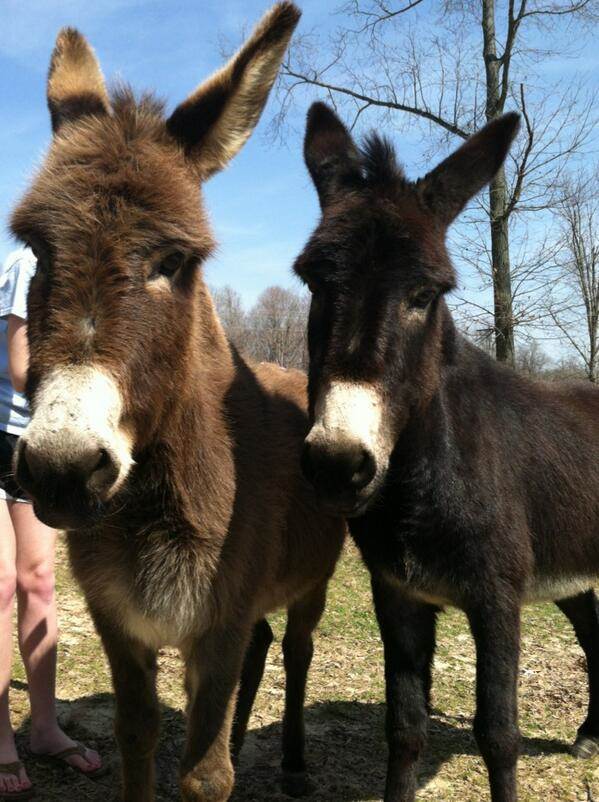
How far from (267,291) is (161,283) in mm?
39016

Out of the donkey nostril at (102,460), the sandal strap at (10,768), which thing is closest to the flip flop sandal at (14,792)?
the sandal strap at (10,768)

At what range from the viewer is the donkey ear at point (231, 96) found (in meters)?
2.90

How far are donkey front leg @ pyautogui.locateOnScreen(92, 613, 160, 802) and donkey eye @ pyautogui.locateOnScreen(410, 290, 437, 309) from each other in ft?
6.17

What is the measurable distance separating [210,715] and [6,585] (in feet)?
4.59

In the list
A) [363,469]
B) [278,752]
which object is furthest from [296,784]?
[363,469]

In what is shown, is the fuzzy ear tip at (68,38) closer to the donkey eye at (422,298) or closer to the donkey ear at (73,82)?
the donkey ear at (73,82)

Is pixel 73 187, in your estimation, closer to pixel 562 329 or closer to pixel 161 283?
pixel 161 283

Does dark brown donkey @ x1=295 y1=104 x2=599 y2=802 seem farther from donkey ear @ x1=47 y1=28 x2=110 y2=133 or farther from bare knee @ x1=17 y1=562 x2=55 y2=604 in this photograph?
bare knee @ x1=17 y1=562 x2=55 y2=604

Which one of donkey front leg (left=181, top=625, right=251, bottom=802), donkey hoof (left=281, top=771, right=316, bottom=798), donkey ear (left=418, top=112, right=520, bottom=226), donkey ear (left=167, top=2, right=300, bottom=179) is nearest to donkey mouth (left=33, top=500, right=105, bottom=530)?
donkey front leg (left=181, top=625, right=251, bottom=802)

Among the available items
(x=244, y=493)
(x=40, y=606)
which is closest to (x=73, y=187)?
(x=244, y=493)

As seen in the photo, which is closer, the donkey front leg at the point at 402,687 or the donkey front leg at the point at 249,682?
the donkey front leg at the point at 402,687

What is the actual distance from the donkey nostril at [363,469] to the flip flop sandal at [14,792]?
2497 millimetres

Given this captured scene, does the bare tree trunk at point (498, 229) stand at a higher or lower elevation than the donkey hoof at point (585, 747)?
higher

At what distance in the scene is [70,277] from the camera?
2344mm
